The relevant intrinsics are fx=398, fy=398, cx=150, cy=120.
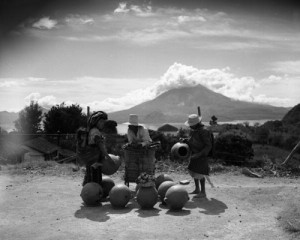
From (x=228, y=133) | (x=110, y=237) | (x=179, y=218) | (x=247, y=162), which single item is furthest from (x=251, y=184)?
(x=228, y=133)

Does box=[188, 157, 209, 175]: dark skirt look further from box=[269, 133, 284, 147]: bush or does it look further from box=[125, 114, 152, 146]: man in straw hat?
box=[269, 133, 284, 147]: bush

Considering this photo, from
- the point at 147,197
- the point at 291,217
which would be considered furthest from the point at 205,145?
the point at 291,217

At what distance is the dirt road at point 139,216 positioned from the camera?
6.38m

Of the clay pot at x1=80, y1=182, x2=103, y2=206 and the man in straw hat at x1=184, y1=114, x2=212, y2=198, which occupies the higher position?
the man in straw hat at x1=184, y1=114, x2=212, y2=198

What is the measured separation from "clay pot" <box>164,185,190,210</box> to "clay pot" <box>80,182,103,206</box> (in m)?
1.44

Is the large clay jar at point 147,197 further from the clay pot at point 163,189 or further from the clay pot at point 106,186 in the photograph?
the clay pot at point 106,186

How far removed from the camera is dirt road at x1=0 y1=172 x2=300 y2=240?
638cm

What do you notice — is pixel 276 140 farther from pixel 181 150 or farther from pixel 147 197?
pixel 147 197

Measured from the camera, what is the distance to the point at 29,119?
5538cm

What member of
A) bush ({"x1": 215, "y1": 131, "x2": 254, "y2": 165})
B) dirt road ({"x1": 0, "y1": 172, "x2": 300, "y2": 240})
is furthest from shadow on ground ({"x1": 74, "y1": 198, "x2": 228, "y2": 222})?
bush ({"x1": 215, "y1": 131, "x2": 254, "y2": 165})

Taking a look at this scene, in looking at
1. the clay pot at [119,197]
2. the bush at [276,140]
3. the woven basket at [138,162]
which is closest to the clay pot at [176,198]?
the clay pot at [119,197]

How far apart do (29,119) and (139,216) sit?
167 feet

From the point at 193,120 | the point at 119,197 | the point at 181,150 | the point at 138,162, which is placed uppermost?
the point at 193,120

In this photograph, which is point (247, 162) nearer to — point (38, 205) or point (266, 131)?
point (38, 205)
